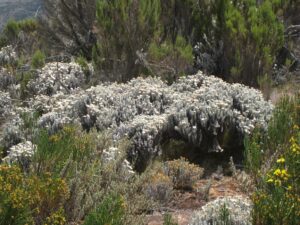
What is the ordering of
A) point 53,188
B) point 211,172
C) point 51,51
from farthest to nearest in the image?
point 51,51 → point 211,172 → point 53,188

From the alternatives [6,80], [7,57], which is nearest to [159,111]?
[6,80]

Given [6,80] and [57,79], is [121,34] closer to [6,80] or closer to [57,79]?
Answer: [57,79]

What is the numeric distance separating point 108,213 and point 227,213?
0.88m

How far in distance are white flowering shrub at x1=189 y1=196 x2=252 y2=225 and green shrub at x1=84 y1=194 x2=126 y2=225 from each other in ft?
2.50

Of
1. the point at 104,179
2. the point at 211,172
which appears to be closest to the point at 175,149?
the point at 211,172

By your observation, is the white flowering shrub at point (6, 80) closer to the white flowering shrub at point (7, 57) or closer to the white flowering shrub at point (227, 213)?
the white flowering shrub at point (7, 57)

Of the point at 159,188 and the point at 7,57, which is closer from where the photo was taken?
the point at 159,188

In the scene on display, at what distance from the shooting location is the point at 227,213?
4.00m

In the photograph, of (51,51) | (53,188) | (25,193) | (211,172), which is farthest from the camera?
(51,51)

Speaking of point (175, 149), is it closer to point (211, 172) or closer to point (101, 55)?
point (211, 172)

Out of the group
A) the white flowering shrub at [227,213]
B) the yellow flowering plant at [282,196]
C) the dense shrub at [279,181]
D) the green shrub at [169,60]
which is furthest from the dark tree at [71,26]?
the yellow flowering plant at [282,196]

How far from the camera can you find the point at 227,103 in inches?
266

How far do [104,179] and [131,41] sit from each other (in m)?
4.37

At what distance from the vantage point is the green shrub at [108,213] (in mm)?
3633
